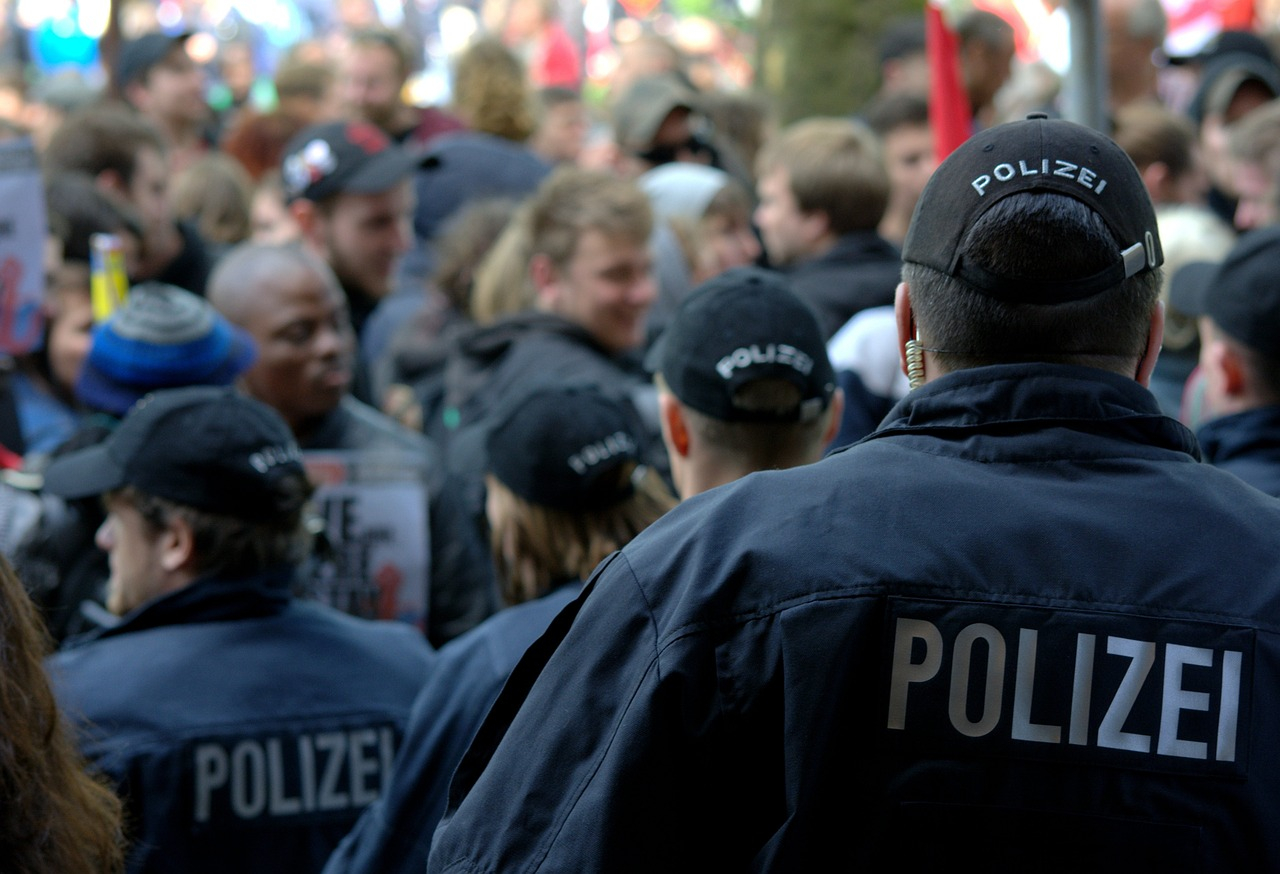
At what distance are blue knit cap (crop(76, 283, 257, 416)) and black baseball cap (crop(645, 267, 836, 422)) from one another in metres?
1.47

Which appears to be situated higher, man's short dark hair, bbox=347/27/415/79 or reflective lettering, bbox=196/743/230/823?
man's short dark hair, bbox=347/27/415/79

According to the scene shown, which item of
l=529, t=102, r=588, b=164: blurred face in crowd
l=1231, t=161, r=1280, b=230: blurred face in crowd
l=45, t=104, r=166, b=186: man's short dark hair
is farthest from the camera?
l=529, t=102, r=588, b=164: blurred face in crowd

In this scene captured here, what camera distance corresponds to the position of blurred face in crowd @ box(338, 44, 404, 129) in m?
7.78

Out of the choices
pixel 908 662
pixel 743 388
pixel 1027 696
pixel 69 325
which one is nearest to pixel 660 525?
pixel 908 662

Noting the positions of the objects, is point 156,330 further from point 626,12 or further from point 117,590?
point 626,12

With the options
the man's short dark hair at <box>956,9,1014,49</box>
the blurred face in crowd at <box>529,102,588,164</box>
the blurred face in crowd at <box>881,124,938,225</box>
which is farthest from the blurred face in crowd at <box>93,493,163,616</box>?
the blurred face in crowd at <box>529,102,588,164</box>

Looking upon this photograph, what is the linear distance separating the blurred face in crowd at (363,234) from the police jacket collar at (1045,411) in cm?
444

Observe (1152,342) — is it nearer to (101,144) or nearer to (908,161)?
(908,161)

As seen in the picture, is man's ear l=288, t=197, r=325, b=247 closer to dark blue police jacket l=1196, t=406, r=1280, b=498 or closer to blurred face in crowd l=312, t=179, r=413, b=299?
blurred face in crowd l=312, t=179, r=413, b=299

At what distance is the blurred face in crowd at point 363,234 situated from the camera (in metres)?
5.81

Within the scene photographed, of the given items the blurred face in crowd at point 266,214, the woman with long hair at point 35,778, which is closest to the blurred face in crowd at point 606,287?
the blurred face in crowd at point 266,214

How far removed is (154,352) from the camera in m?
3.76

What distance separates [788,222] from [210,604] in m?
3.06

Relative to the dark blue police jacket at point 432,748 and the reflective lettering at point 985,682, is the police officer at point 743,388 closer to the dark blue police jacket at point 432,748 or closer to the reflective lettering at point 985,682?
the dark blue police jacket at point 432,748
